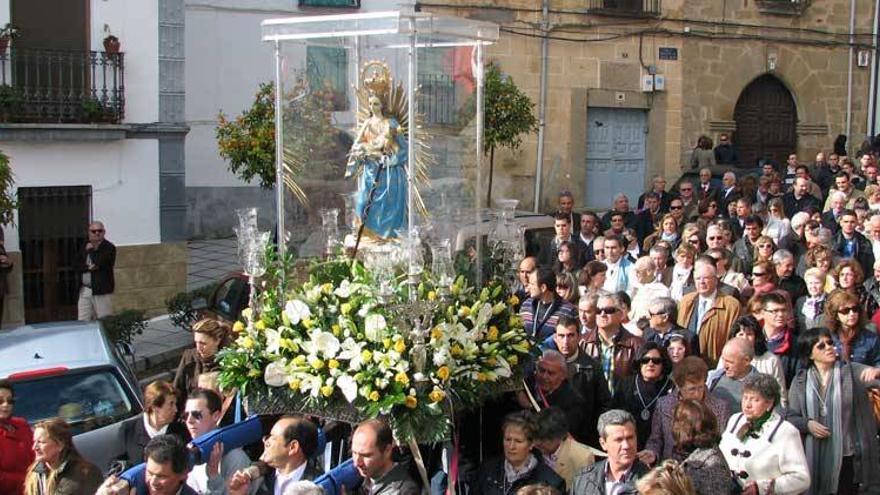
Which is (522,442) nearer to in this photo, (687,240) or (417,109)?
(417,109)

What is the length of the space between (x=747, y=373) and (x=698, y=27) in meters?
14.9

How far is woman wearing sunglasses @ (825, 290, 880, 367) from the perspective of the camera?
22.9ft

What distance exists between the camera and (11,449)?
633 centimetres

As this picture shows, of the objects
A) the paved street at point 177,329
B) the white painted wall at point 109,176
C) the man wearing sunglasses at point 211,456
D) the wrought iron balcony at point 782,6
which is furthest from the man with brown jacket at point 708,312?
the wrought iron balcony at point 782,6

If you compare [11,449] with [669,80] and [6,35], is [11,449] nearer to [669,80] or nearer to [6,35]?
[6,35]

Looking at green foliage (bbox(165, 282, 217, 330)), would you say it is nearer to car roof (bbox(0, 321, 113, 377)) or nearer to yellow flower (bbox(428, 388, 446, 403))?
car roof (bbox(0, 321, 113, 377))

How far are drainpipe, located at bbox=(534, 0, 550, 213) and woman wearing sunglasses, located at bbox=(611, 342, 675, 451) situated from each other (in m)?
A: 12.6

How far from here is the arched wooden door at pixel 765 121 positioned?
21.4 metres

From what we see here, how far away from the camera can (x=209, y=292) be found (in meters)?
12.1

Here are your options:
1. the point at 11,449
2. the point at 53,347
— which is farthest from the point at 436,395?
the point at 53,347

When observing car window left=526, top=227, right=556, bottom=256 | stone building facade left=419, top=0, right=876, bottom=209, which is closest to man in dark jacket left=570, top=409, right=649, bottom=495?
car window left=526, top=227, right=556, bottom=256

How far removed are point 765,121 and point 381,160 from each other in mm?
15915

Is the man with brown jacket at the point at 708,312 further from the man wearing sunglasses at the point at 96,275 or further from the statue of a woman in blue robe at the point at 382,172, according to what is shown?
the man wearing sunglasses at the point at 96,275

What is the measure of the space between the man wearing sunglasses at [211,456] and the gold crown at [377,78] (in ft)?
7.19
